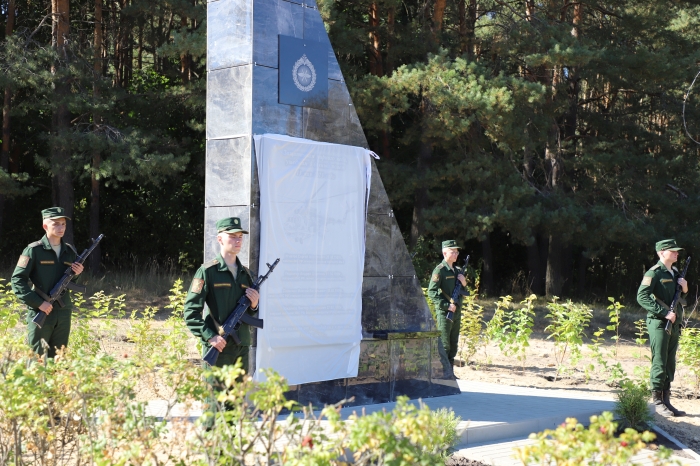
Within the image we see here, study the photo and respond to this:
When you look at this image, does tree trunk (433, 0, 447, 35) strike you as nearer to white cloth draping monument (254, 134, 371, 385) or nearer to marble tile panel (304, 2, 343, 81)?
marble tile panel (304, 2, 343, 81)

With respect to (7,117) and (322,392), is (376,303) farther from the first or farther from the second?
(7,117)

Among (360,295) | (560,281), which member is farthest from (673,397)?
(560,281)

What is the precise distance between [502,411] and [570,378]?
3.65 meters

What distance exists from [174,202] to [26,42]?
6585 mm

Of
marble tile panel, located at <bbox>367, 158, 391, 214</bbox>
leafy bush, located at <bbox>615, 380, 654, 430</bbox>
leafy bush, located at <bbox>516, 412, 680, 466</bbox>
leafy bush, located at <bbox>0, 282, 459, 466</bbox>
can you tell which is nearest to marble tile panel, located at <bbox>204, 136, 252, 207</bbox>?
marble tile panel, located at <bbox>367, 158, 391, 214</bbox>

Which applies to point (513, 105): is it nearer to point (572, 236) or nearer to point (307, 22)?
point (572, 236)

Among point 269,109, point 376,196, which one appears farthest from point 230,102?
point 376,196

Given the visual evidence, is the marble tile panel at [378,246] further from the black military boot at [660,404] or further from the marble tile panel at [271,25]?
the black military boot at [660,404]

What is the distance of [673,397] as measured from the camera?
968 cm

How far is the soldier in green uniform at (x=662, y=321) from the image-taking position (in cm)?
819

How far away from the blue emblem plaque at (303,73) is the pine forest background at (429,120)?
9276mm

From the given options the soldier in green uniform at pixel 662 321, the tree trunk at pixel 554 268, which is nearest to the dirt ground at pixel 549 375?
the soldier in green uniform at pixel 662 321

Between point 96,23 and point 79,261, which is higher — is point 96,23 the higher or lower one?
the higher one

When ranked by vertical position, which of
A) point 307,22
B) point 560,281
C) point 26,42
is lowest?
point 560,281
